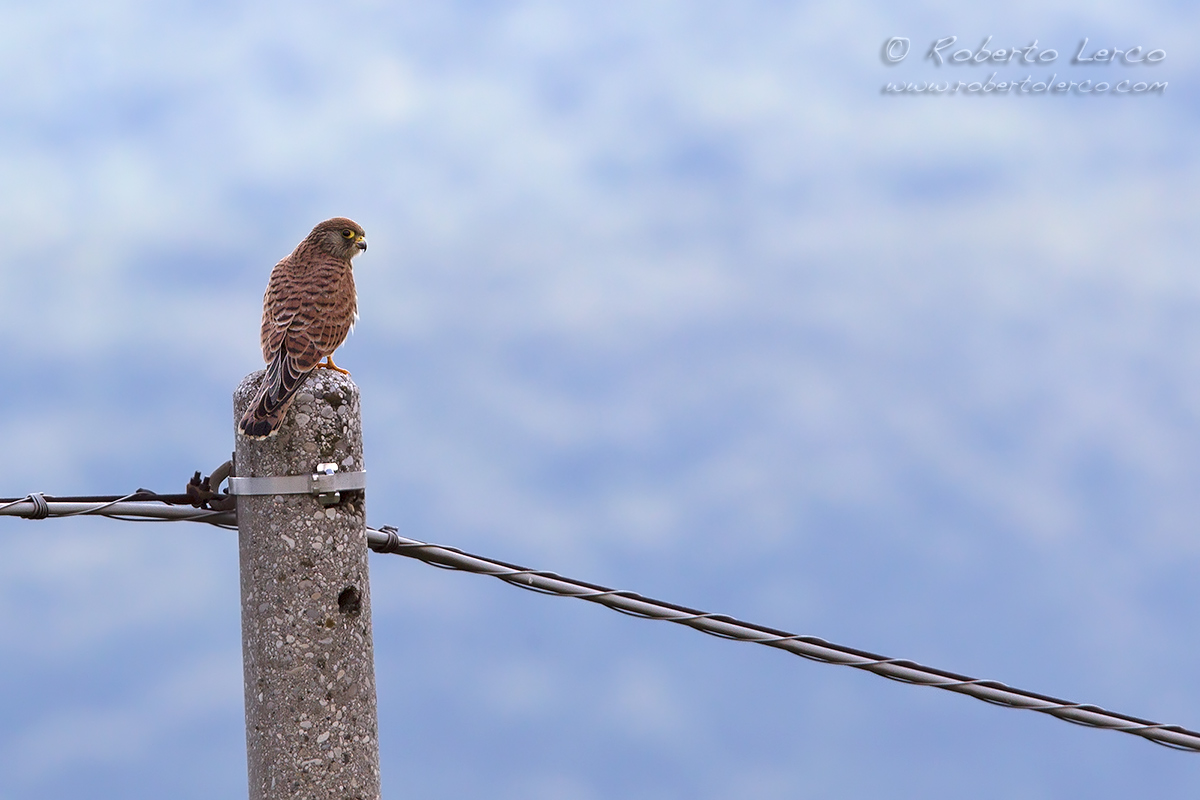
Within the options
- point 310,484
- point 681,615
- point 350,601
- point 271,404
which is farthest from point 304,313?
point 681,615

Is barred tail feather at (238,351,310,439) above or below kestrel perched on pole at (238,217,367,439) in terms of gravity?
below

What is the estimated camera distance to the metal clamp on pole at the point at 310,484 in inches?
148

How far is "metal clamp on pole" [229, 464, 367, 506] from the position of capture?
12.4ft

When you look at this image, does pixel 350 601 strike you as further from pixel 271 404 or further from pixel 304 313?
pixel 304 313

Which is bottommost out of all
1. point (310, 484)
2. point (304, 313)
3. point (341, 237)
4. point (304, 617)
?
point (304, 617)

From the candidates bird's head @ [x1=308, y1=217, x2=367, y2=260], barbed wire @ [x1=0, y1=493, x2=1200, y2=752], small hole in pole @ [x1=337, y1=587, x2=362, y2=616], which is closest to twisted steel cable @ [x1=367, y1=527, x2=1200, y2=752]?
barbed wire @ [x1=0, y1=493, x2=1200, y2=752]

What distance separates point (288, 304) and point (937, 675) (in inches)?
132

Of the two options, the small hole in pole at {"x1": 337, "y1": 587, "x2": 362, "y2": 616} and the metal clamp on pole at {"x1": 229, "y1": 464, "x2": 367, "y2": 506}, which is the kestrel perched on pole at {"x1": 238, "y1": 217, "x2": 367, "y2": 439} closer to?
the metal clamp on pole at {"x1": 229, "y1": 464, "x2": 367, "y2": 506}

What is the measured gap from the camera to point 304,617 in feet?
12.3

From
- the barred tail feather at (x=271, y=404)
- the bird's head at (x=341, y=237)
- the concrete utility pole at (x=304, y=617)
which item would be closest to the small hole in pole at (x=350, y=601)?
the concrete utility pole at (x=304, y=617)

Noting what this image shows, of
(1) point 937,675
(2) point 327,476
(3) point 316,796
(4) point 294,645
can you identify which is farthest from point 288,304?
(1) point 937,675

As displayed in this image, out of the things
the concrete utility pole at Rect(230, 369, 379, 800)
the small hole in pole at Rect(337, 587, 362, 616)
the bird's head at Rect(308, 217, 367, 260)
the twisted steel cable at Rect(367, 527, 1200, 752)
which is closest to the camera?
the concrete utility pole at Rect(230, 369, 379, 800)

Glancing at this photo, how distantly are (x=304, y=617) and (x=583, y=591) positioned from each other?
3.68ft

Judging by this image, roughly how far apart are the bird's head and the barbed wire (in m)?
2.01
